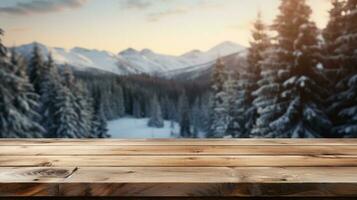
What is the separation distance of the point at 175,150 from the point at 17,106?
684cm

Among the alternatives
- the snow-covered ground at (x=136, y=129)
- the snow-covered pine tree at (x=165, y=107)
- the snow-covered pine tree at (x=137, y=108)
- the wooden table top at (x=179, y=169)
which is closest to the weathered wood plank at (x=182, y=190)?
the wooden table top at (x=179, y=169)

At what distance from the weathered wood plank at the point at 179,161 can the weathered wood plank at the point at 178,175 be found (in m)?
0.05

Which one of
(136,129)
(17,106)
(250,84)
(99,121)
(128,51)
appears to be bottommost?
(136,129)

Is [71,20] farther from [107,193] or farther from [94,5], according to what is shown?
[107,193]

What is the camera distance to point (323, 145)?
1453 millimetres

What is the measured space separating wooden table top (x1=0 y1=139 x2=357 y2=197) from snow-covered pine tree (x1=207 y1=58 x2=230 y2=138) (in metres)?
5.44

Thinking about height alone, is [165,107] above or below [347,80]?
below

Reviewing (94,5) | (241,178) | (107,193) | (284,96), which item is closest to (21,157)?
(107,193)

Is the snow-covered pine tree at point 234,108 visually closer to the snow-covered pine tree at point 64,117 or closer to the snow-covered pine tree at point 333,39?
the snow-covered pine tree at point 333,39

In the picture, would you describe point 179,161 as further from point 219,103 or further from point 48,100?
point 48,100

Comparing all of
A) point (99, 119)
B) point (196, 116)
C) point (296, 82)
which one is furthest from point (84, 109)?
point (296, 82)

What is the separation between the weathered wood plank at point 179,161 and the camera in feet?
3.53

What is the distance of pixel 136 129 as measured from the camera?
21.7 ft

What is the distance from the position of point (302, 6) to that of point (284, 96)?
1.57 m
